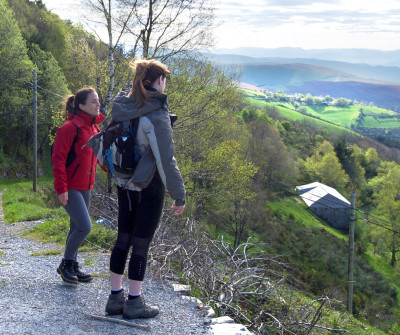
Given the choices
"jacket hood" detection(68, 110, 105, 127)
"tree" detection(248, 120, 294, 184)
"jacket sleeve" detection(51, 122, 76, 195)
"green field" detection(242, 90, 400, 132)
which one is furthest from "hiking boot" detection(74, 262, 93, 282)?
"green field" detection(242, 90, 400, 132)

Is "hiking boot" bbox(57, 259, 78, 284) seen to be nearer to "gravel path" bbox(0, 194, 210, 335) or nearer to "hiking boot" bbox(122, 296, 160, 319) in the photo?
"gravel path" bbox(0, 194, 210, 335)

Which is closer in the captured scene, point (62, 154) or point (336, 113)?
point (62, 154)

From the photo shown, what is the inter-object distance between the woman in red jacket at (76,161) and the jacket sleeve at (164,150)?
44.4 inches

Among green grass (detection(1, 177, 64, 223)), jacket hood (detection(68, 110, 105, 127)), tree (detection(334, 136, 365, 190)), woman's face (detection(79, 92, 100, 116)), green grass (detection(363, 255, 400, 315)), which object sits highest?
woman's face (detection(79, 92, 100, 116))

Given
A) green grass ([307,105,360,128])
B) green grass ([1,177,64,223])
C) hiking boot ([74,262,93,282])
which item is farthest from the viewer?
green grass ([307,105,360,128])

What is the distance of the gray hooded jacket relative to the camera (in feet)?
12.1

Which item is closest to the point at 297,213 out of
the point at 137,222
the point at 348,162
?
the point at 348,162

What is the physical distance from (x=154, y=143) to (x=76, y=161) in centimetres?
136

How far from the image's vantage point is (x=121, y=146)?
3.79m

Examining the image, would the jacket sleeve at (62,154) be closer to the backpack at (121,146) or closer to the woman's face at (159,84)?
the backpack at (121,146)

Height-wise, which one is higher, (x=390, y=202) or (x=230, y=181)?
(x=230, y=181)

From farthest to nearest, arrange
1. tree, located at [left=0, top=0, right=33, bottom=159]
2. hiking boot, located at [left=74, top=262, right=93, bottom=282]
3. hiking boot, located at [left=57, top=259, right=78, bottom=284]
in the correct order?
tree, located at [left=0, top=0, right=33, bottom=159] → hiking boot, located at [left=74, top=262, right=93, bottom=282] → hiking boot, located at [left=57, top=259, right=78, bottom=284]

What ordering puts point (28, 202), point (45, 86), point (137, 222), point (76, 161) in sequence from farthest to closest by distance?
1. point (45, 86)
2. point (28, 202)
3. point (76, 161)
4. point (137, 222)

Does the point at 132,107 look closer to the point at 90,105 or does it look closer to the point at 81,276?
the point at 90,105
